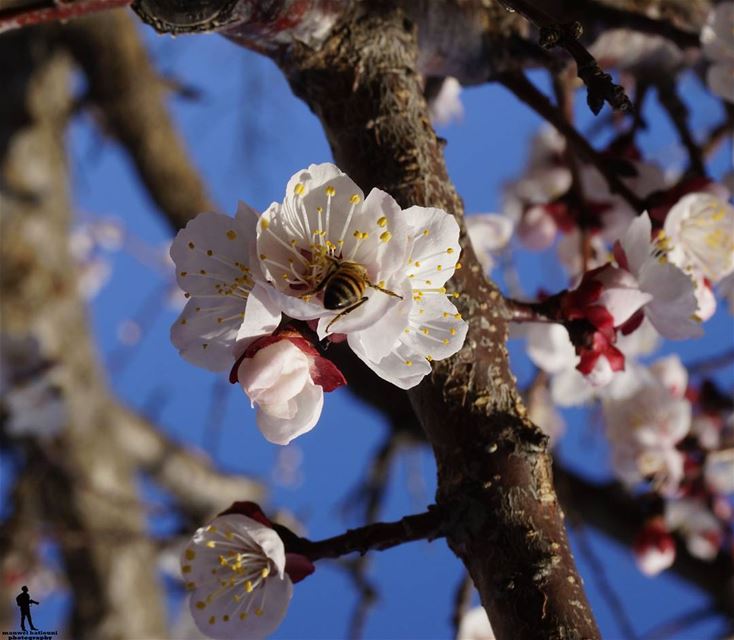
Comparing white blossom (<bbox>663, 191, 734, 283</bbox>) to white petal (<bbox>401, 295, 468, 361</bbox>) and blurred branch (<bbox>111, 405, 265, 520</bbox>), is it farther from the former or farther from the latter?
blurred branch (<bbox>111, 405, 265, 520</bbox>)

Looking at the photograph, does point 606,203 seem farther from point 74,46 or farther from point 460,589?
point 74,46

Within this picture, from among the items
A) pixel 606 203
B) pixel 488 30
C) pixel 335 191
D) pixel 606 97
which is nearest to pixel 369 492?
pixel 606 203

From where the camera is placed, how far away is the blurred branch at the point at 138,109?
7.34ft

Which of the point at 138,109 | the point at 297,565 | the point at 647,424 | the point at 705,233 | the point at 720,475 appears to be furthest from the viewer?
the point at 138,109

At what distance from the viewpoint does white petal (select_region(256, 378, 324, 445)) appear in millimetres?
618

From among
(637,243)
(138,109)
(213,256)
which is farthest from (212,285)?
(138,109)

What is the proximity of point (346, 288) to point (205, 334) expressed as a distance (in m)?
0.14

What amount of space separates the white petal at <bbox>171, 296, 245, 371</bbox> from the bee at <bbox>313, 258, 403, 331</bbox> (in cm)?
9

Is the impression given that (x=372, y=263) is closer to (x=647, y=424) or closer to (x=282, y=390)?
(x=282, y=390)

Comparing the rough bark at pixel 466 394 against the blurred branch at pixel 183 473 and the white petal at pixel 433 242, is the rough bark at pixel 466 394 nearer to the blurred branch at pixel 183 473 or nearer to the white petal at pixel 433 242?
the white petal at pixel 433 242

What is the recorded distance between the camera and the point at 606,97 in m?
0.54

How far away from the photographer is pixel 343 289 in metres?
0.60

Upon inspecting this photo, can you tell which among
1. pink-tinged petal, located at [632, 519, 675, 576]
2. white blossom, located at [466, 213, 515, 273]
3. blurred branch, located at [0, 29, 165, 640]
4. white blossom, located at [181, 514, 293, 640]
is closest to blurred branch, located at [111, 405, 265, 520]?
blurred branch, located at [0, 29, 165, 640]

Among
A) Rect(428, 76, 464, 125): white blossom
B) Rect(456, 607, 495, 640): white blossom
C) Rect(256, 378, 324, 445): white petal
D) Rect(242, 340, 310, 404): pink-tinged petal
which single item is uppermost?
Rect(428, 76, 464, 125): white blossom
